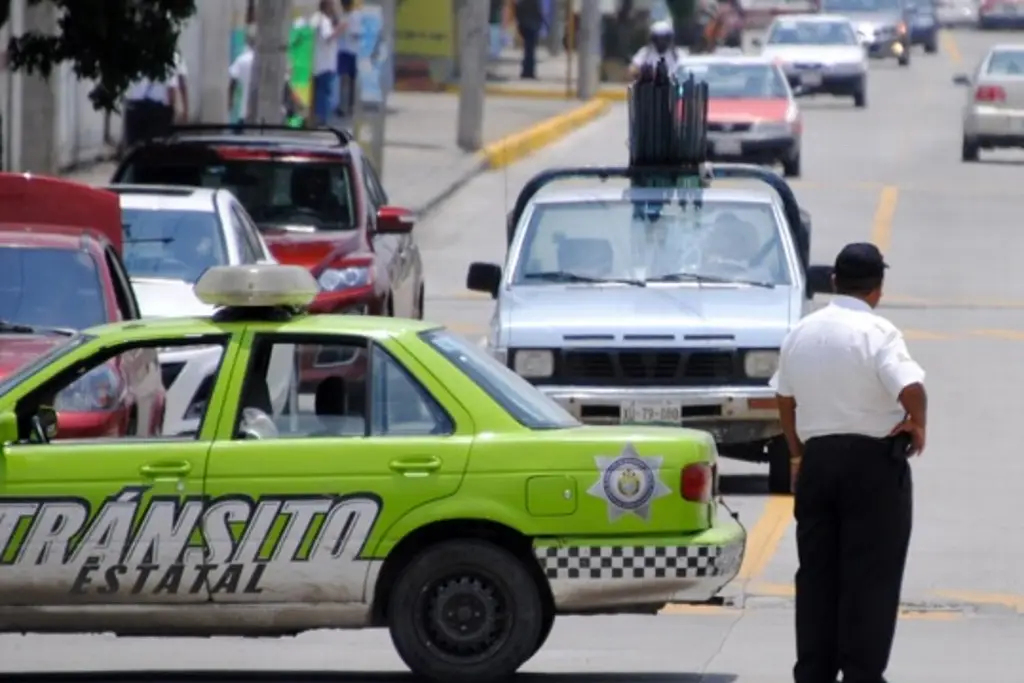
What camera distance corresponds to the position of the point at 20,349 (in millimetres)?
12203

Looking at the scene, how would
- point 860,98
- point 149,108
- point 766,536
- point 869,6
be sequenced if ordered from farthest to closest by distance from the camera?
point 869,6
point 860,98
point 149,108
point 766,536

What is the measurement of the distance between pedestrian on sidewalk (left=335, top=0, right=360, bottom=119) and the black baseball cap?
25210 millimetres

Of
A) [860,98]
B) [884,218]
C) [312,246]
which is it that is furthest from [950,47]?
[312,246]

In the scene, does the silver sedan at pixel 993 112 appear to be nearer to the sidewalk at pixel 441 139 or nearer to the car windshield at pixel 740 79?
the car windshield at pixel 740 79

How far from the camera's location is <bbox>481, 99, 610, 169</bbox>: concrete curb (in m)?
36.3

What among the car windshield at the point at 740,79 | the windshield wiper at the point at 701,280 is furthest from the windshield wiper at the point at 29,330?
the car windshield at the point at 740,79

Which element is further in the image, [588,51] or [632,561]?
[588,51]

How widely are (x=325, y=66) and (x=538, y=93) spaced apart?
50.4 ft

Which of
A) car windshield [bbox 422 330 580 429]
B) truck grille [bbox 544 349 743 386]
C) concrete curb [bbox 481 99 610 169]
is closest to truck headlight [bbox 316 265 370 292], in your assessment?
truck grille [bbox 544 349 743 386]

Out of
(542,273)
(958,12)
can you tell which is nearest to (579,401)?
(542,273)

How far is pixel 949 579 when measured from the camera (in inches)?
496

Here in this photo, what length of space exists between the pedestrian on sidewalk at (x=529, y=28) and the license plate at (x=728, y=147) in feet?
58.3

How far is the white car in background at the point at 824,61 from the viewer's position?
47594mm

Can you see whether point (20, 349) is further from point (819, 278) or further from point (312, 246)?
point (312, 246)
